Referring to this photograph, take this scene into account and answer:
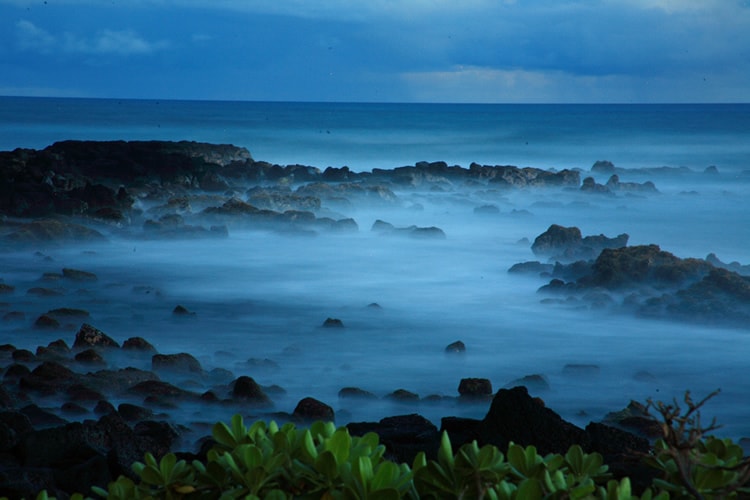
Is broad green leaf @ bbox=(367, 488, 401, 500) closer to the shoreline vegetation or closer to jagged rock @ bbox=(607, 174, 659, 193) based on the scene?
the shoreline vegetation

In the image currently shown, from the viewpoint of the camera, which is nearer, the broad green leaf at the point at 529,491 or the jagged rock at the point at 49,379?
the broad green leaf at the point at 529,491

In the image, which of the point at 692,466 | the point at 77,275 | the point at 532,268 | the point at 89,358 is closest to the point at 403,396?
the point at 89,358

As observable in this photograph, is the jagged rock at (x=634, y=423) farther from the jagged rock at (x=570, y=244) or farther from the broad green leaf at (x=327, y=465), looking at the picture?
the jagged rock at (x=570, y=244)

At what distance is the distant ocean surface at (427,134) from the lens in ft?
85.1

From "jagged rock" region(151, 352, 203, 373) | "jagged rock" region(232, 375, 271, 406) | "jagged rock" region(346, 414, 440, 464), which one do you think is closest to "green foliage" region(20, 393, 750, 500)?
"jagged rock" region(346, 414, 440, 464)

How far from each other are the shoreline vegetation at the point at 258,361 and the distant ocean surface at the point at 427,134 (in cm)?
696

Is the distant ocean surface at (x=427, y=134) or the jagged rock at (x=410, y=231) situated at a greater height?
the distant ocean surface at (x=427, y=134)

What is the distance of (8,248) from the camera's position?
10.1m

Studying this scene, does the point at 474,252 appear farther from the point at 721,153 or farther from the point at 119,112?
the point at 119,112

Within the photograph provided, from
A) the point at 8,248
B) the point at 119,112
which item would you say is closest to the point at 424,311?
the point at 8,248

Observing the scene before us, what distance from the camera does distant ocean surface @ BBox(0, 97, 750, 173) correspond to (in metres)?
25.9

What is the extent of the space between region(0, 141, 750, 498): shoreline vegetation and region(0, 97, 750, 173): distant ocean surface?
696 centimetres

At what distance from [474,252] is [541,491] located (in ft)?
33.8

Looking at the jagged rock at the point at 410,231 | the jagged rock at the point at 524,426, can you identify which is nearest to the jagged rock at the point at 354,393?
the jagged rock at the point at 524,426
